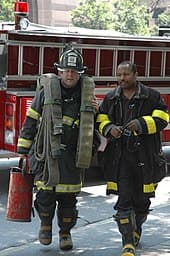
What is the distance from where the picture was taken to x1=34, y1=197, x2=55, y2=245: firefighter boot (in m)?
5.12

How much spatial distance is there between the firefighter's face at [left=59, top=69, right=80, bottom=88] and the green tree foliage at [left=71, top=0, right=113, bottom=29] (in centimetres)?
3887

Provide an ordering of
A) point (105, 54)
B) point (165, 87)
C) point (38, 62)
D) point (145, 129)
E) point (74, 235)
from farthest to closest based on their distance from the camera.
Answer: point (165, 87)
point (105, 54)
point (38, 62)
point (74, 235)
point (145, 129)

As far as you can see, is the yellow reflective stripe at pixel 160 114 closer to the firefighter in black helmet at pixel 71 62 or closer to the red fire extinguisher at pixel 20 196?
the firefighter in black helmet at pixel 71 62

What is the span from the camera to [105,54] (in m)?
9.34

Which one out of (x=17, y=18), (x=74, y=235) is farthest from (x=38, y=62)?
(x=74, y=235)

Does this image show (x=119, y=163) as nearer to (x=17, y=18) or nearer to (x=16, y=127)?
(x=16, y=127)

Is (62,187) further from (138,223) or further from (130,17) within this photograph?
(130,17)

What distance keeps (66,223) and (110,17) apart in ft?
133

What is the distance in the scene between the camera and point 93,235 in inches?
235

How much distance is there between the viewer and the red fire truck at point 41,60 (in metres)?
7.89

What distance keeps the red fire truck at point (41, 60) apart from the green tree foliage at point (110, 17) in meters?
33.6

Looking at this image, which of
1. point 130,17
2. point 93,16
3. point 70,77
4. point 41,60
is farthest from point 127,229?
point 130,17

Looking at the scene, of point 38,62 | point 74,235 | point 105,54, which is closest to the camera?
point 74,235

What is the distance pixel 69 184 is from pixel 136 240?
2.69 ft
